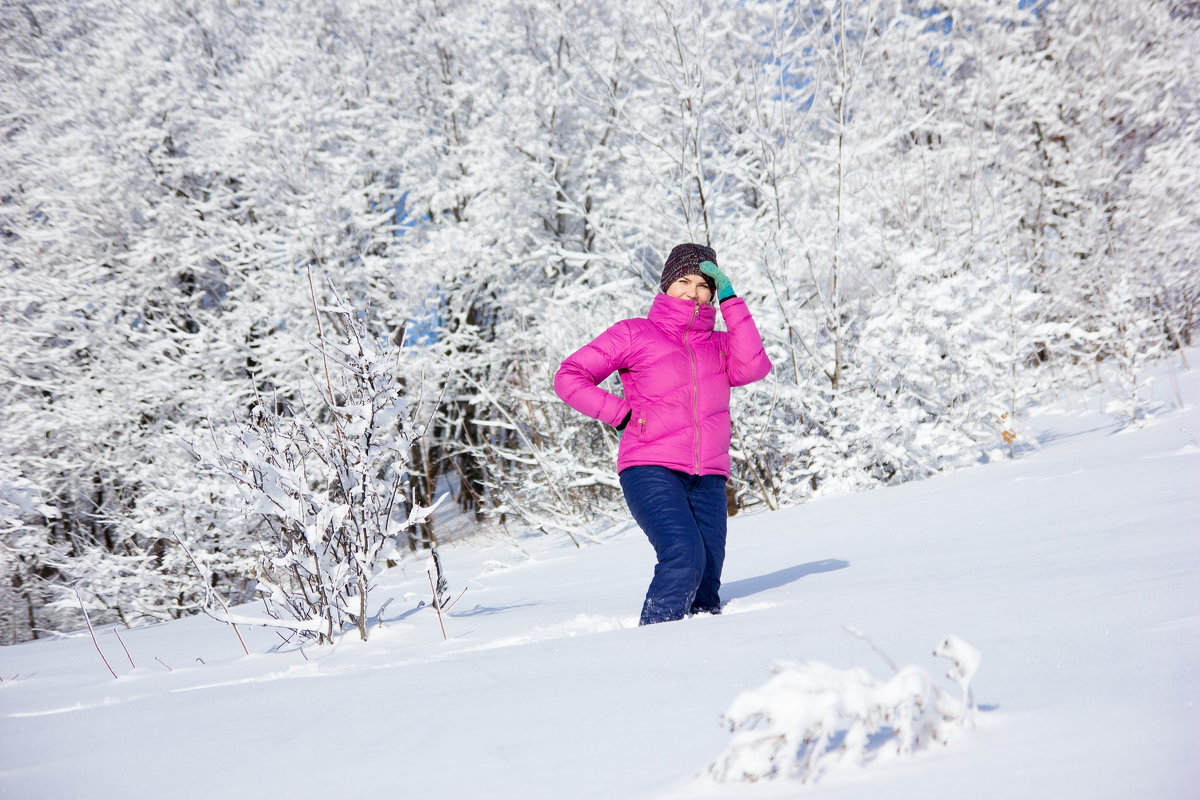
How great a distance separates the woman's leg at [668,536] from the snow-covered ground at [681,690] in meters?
0.23

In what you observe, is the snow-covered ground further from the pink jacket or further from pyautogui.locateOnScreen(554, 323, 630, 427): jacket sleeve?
pyautogui.locateOnScreen(554, 323, 630, 427): jacket sleeve

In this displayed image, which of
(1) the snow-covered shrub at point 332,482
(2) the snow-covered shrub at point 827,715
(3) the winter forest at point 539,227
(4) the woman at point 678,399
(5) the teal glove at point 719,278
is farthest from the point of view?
(3) the winter forest at point 539,227

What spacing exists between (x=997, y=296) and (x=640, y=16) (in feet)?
14.4

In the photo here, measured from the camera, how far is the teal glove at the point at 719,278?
2.80 m

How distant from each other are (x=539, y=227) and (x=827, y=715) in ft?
43.7

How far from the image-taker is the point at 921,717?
0.91 m

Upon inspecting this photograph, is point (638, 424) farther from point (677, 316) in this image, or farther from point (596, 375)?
point (677, 316)

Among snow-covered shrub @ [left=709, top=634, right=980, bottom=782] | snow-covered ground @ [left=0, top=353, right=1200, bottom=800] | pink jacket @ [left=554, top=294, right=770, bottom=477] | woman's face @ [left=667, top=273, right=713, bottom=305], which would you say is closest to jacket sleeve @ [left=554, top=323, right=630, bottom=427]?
pink jacket @ [left=554, top=294, right=770, bottom=477]

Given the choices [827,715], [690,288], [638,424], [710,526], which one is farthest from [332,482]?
[827,715]

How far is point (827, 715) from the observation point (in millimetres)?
829

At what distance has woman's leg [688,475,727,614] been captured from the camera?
2.78 meters

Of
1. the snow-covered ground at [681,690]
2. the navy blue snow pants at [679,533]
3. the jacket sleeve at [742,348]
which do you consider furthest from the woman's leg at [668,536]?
the jacket sleeve at [742,348]

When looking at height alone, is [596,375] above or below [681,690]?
above

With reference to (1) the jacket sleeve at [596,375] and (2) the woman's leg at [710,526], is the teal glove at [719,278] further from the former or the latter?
(2) the woman's leg at [710,526]
